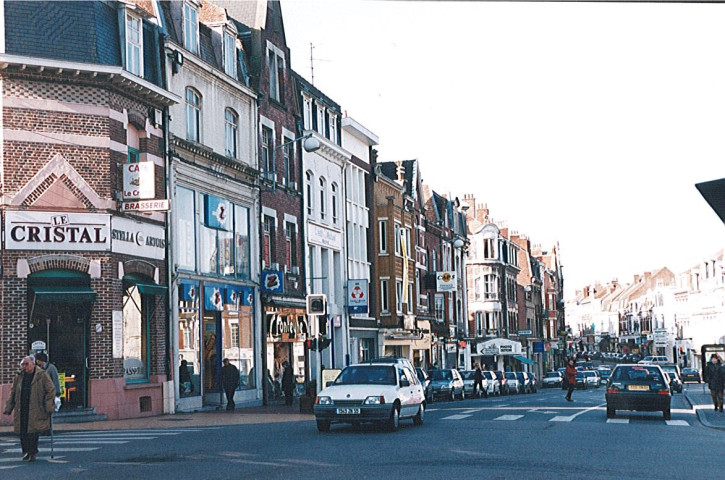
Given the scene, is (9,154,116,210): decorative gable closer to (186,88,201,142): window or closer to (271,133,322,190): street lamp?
(186,88,201,142): window

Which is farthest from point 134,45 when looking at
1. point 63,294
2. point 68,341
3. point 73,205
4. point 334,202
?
point 334,202

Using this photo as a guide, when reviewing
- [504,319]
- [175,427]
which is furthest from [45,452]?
[504,319]

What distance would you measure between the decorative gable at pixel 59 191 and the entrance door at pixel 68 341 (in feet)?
8.62

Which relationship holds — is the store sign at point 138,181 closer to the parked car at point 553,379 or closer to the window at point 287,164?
the window at point 287,164

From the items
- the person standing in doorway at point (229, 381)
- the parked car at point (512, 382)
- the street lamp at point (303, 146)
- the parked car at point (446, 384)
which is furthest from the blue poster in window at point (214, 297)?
the parked car at point (512, 382)

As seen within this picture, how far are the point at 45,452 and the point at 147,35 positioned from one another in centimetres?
1640

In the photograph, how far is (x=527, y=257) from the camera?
372 ft

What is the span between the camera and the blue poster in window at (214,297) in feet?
109

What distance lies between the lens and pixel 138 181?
90.2ft

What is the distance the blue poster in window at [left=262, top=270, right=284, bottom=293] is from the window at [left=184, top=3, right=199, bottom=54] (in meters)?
8.77

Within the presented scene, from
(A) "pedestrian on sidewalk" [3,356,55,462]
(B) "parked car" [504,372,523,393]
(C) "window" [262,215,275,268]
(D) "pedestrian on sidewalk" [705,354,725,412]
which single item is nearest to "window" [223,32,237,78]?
(C) "window" [262,215,275,268]

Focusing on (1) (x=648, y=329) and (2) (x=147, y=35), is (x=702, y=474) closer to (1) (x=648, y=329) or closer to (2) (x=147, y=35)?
(2) (x=147, y=35)

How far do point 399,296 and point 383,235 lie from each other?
3.88 metres

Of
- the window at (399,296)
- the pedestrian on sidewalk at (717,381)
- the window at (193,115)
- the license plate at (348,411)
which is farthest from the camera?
the window at (399,296)
